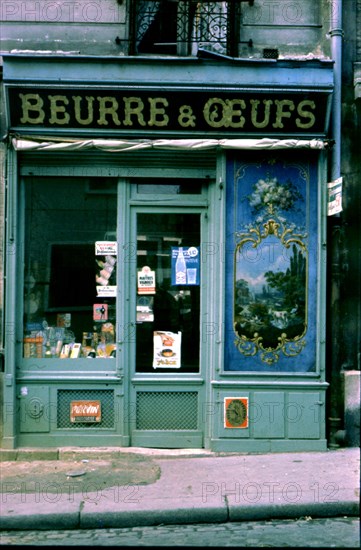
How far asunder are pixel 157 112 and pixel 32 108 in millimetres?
1483

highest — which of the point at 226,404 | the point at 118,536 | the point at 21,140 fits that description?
the point at 21,140

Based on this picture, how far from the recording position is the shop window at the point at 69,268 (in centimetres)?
885

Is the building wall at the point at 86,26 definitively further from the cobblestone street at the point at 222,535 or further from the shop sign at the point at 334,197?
the cobblestone street at the point at 222,535

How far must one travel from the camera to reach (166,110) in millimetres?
8523

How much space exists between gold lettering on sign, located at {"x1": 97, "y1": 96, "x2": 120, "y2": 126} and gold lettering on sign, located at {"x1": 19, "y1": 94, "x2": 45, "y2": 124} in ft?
2.25

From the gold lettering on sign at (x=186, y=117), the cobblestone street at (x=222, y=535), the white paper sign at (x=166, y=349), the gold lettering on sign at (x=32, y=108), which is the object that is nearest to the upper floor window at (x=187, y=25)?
the gold lettering on sign at (x=186, y=117)

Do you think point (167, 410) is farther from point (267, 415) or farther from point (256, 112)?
point (256, 112)

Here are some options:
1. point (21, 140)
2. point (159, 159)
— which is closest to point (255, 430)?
point (159, 159)

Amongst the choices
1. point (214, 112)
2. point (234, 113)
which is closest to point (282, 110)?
point (234, 113)

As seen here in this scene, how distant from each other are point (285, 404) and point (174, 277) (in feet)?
6.75

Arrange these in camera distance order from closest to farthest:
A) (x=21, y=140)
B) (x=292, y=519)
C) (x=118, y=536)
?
1. (x=118, y=536)
2. (x=292, y=519)
3. (x=21, y=140)

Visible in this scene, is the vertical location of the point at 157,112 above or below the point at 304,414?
above

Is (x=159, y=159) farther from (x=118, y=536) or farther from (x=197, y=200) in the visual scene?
(x=118, y=536)

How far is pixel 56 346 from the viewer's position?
889 cm
